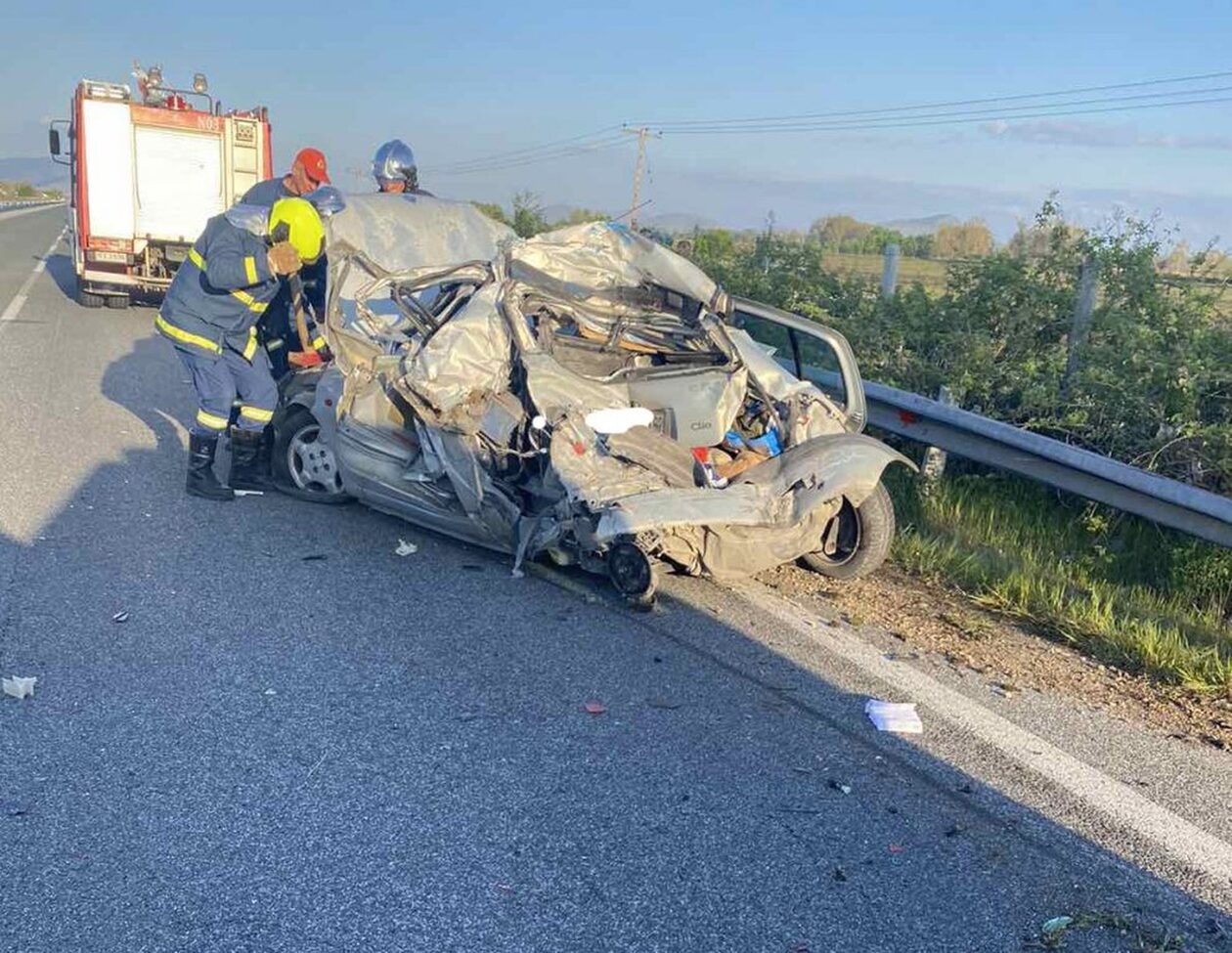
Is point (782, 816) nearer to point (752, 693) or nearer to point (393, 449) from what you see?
point (752, 693)

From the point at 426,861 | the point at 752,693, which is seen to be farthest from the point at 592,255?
the point at 426,861

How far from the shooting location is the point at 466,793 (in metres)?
3.33

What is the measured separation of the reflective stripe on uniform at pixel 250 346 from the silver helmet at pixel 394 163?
213 centimetres

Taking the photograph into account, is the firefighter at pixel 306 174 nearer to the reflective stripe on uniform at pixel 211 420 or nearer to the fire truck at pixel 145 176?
the reflective stripe on uniform at pixel 211 420

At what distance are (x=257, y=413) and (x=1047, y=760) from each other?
15.8 feet

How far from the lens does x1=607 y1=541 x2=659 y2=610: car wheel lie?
15.5ft

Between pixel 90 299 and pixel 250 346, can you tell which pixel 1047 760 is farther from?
pixel 90 299

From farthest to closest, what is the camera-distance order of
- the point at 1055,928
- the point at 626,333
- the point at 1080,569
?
the point at 626,333 < the point at 1080,569 < the point at 1055,928

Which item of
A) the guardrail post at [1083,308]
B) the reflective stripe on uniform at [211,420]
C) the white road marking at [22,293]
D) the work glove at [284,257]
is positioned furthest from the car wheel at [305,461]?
the white road marking at [22,293]

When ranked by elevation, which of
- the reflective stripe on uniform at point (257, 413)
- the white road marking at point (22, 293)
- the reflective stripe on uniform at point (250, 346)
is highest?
the reflective stripe on uniform at point (250, 346)

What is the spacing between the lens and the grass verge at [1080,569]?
4648 millimetres

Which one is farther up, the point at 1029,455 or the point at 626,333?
the point at 626,333

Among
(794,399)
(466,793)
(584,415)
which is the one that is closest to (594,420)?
(584,415)

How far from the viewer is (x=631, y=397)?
5371mm
